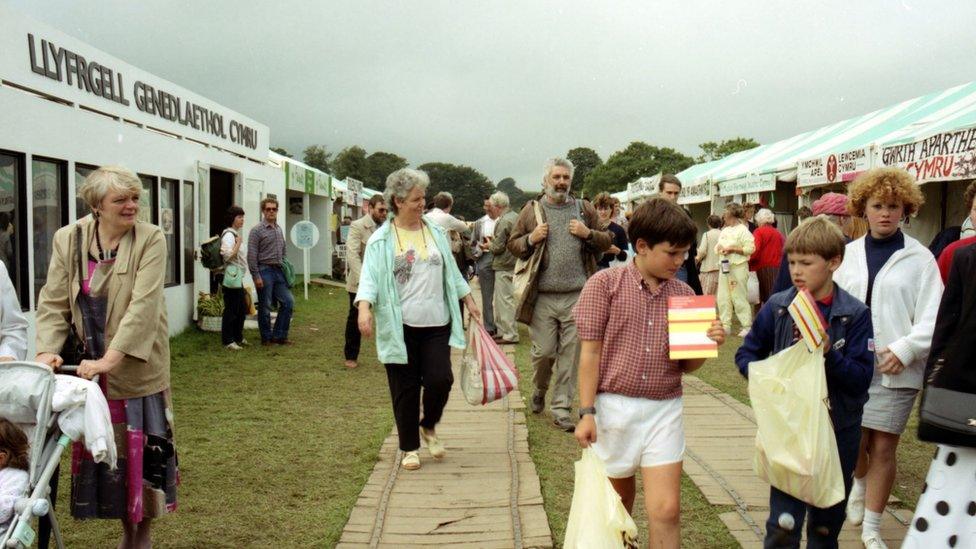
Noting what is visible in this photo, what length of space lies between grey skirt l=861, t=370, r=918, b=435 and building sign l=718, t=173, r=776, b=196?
36.7 feet

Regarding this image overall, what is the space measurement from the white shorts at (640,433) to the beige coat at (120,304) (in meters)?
1.94

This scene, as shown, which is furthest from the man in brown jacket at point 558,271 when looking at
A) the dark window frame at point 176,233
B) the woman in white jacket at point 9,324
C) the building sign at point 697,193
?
the building sign at point 697,193

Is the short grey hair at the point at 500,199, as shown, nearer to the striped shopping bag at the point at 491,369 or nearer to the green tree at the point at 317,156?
the striped shopping bag at the point at 491,369

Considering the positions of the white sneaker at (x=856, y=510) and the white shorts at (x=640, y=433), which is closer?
the white shorts at (x=640, y=433)

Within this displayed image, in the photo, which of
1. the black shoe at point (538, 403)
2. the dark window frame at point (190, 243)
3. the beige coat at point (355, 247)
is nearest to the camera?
the black shoe at point (538, 403)

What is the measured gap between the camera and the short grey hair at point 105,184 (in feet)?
12.1

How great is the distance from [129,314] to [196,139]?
1135 cm

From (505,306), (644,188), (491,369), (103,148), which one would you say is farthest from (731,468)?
(644,188)

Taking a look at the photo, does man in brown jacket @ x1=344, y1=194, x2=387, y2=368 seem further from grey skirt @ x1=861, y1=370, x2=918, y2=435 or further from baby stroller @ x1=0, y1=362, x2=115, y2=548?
grey skirt @ x1=861, y1=370, x2=918, y2=435

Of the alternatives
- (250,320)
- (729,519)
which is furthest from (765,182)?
(729,519)

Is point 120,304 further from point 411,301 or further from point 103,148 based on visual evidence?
point 103,148

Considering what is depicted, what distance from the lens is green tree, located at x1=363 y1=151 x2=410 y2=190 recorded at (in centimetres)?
10721

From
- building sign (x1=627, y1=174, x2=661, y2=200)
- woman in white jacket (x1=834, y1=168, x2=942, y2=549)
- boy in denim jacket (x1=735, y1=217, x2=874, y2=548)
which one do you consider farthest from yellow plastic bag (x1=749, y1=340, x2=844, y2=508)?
building sign (x1=627, y1=174, x2=661, y2=200)

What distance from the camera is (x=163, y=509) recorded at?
3848 mm
